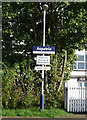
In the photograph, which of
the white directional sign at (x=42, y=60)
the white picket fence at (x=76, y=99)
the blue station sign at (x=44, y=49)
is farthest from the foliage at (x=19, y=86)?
the white picket fence at (x=76, y=99)

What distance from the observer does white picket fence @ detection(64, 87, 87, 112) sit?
9.28 metres

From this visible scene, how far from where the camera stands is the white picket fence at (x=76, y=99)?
30.5 ft

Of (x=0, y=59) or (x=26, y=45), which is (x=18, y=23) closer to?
(x=26, y=45)

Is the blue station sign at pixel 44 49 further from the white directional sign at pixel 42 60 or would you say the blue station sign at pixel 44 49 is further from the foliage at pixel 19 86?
the foliage at pixel 19 86

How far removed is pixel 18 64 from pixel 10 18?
8.96 feet

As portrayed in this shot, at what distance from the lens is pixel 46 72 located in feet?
34.3

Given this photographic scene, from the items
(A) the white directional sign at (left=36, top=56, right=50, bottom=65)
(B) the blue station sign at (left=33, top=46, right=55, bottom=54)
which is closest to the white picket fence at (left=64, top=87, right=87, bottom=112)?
(A) the white directional sign at (left=36, top=56, right=50, bottom=65)

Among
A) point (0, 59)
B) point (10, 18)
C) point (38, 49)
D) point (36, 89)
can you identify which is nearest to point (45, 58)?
point (38, 49)

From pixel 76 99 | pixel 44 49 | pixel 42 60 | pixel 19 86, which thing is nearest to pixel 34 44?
pixel 44 49

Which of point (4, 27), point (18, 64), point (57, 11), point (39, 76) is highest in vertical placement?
point (57, 11)

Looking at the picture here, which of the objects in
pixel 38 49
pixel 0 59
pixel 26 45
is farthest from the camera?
pixel 26 45

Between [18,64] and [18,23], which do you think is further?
[18,23]

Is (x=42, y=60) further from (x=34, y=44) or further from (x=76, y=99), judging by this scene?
(x=76, y=99)

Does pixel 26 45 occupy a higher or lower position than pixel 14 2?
lower
